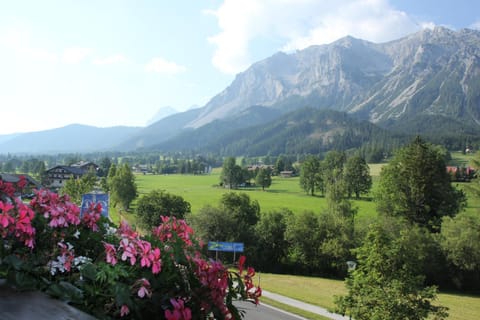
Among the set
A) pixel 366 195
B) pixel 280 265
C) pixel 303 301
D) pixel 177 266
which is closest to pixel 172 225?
pixel 177 266

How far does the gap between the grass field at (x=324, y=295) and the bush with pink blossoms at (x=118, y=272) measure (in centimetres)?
2019

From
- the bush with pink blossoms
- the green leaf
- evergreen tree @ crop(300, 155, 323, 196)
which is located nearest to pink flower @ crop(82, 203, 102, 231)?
the bush with pink blossoms

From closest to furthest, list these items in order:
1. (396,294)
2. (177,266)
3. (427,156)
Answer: (177,266)
(396,294)
(427,156)

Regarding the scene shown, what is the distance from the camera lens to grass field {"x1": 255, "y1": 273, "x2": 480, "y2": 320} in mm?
25641

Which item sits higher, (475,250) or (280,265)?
(475,250)

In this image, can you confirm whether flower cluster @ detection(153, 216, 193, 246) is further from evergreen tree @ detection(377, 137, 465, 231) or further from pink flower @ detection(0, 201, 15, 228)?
evergreen tree @ detection(377, 137, 465, 231)

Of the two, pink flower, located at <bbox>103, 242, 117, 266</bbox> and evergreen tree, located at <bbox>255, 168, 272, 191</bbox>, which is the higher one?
pink flower, located at <bbox>103, 242, 117, 266</bbox>

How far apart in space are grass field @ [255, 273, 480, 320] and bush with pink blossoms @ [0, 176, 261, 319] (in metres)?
20.2

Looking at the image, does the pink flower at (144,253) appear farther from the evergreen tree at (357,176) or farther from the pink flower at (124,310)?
the evergreen tree at (357,176)

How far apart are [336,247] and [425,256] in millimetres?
8311

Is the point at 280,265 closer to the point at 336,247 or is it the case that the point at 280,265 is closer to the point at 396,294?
the point at 336,247

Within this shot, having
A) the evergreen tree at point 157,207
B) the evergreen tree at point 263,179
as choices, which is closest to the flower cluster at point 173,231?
the evergreen tree at point 157,207

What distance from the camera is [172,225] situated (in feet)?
10.4

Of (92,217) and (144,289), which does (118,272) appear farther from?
(92,217)
